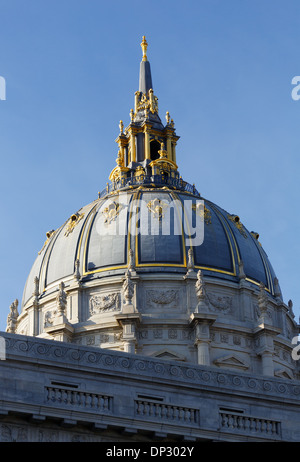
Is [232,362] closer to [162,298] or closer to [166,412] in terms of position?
[162,298]

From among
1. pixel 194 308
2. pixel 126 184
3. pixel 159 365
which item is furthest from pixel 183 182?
pixel 159 365

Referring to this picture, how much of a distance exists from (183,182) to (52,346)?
175 ft

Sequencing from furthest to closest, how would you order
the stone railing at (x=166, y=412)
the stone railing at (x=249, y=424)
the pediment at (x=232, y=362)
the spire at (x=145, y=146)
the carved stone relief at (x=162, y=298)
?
the spire at (x=145, y=146)
the carved stone relief at (x=162, y=298)
the pediment at (x=232, y=362)
the stone railing at (x=249, y=424)
the stone railing at (x=166, y=412)

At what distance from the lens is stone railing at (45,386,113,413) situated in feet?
92.0

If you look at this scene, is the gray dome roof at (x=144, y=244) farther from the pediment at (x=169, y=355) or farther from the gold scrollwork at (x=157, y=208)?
the pediment at (x=169, y=355)

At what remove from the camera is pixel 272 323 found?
71312 millimetres

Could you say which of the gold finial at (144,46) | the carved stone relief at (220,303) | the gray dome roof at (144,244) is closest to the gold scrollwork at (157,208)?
the gray dome roof at (144,244)

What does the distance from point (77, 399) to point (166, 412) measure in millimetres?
2550

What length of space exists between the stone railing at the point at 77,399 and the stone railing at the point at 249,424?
3.42 metres

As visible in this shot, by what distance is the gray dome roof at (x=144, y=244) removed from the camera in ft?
234

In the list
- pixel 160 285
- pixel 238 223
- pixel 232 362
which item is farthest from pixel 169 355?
pixel 238 223

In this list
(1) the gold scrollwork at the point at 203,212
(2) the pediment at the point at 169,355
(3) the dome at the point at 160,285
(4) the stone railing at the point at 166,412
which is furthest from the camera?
(1) the gold scrollwork at the point at 203,212

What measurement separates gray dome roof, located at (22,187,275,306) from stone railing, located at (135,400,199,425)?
1627 inches
